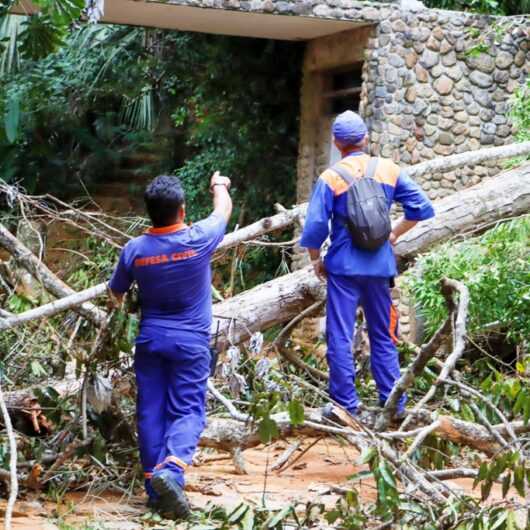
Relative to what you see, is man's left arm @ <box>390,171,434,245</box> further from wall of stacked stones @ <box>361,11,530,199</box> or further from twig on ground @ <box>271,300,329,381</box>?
wall of stacked stones @ <box>361,11,530,199</box>

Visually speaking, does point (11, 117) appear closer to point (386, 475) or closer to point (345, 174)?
point (345, 174)

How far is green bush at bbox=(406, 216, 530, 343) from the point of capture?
24.3ft

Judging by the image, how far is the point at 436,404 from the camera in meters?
7.52

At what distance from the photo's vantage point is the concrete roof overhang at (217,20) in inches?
439

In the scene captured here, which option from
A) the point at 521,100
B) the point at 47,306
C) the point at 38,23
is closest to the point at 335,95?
the point at 521,100

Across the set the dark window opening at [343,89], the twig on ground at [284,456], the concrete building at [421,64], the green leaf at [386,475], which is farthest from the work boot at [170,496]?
the dark window opening at [343,89]

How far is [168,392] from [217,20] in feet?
22.3

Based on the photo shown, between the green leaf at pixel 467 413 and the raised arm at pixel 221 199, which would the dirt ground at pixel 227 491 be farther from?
the raised arm at pixel 221 199

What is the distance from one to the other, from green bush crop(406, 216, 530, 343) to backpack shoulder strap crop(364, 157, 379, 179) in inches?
40.7

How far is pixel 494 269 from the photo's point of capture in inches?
291

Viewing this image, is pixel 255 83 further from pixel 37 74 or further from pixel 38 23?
pixel 38 23

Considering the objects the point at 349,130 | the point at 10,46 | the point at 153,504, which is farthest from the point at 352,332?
the point at 10,46

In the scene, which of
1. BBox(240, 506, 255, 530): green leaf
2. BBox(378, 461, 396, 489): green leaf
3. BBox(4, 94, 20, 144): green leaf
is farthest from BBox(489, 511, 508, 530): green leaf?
BBox(4, 94, 20, 144): green leaf

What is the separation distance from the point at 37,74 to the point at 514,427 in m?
10.5
